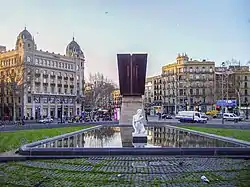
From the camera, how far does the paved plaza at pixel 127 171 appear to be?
991 centimetres

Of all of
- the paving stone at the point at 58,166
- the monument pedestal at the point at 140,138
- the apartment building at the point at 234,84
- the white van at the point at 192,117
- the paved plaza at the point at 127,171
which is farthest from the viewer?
the apartment building at the point at 234,84

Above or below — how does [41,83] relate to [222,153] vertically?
above

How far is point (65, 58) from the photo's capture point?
3846 inches

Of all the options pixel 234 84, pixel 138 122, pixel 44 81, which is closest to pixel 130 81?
pixel 138 122

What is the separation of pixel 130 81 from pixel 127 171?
954 inches

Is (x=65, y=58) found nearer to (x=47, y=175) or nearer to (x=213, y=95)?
(x=213, y=95)

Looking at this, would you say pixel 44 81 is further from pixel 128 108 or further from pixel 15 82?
pixel 128 108

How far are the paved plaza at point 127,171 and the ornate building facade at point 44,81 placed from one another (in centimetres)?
6346

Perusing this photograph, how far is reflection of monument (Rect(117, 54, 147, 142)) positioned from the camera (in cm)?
3425

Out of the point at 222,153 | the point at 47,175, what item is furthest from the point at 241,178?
the point at 47,175

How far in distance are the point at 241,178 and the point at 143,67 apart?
25.8m

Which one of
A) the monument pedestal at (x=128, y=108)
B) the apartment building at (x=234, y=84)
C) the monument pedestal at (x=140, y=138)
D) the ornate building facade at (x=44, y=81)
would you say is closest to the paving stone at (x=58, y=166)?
the monument pedestal at (x=140, y=138)

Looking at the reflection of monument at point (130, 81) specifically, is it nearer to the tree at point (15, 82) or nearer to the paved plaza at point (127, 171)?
the paved plaza at point (127, 171)

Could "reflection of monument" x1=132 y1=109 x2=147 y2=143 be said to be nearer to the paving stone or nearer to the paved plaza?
the paved plaza
